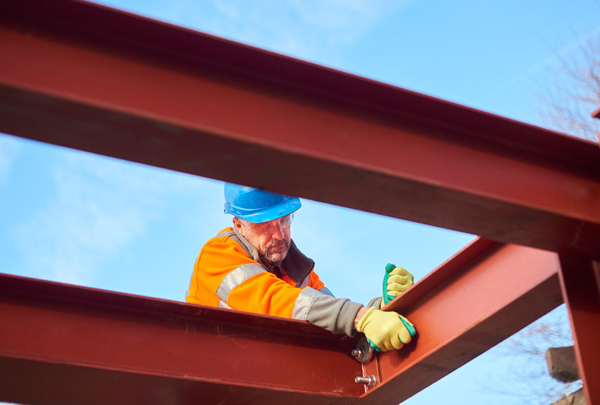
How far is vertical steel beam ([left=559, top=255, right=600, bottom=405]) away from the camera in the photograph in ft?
8.41

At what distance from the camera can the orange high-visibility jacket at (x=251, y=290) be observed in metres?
3.73

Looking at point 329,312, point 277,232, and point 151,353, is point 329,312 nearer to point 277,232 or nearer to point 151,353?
point 151,353

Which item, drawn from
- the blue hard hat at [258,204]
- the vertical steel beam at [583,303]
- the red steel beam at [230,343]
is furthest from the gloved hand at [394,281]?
the vertical steel beam at [583,303]

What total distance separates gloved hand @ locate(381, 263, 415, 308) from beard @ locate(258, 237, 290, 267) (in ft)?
3.68

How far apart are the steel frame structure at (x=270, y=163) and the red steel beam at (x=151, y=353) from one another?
0.04 feet

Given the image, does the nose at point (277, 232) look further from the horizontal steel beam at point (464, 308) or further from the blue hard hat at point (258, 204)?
the horizontal steel beam at point (464, 308)

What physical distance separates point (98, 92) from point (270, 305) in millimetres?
2351

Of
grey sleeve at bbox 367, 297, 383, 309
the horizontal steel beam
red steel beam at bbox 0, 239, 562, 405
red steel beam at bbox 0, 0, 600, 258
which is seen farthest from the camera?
grey sleeve at bbox 367, 297, 383, 309

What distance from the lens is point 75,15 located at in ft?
6.79

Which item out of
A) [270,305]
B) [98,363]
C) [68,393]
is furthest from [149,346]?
[270,305]

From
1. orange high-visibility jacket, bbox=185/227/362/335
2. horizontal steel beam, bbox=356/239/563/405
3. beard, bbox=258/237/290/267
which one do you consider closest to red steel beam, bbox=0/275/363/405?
orange high-visibility jacket, bbox=185/227/362/335

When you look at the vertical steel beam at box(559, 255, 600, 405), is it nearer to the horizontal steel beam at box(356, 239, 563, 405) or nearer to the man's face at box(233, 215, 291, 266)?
the horizontal steel beam at box(356, 239, 563, 405)

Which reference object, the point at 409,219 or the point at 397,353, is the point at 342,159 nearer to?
the point at 409,219

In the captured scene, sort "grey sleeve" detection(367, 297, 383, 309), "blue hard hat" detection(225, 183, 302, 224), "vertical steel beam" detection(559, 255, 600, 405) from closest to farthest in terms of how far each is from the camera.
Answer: "vertical steel beam" detection(559, 255, 600, 405) → "grey sleeve" detection(367, 297, 383, 309) → "blue hard hat" detection(225, 183, 302, 224)
